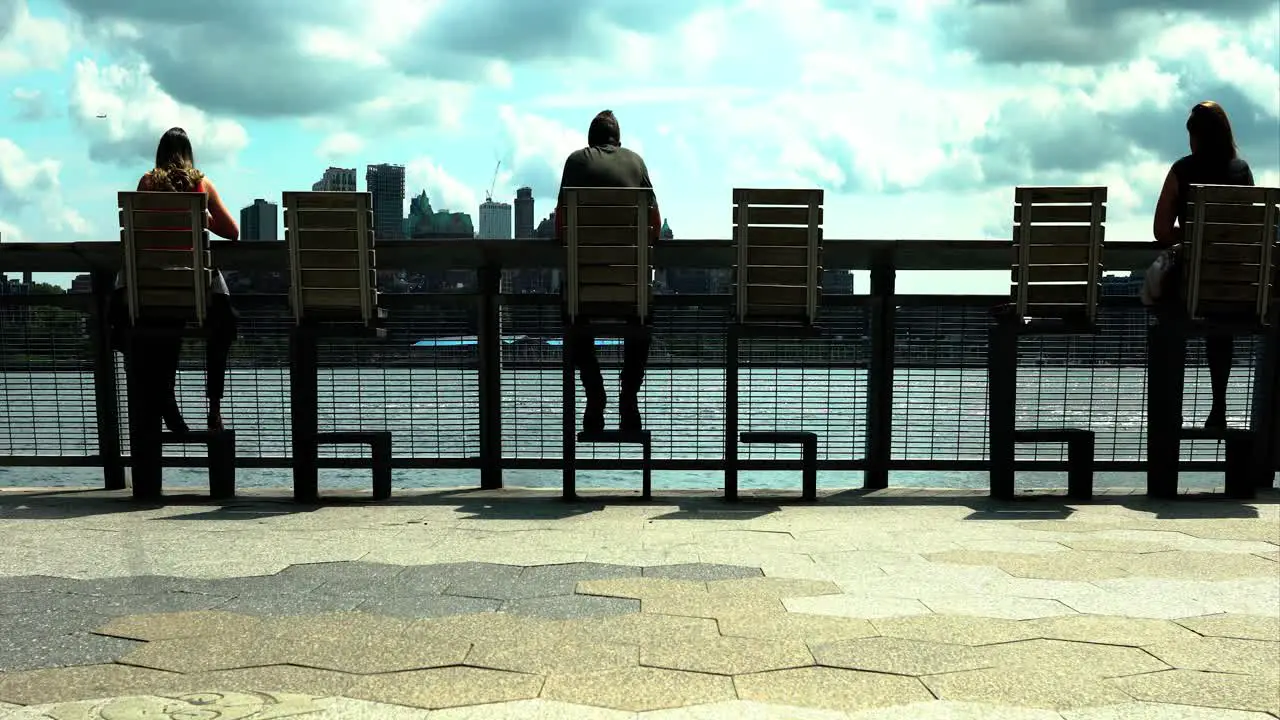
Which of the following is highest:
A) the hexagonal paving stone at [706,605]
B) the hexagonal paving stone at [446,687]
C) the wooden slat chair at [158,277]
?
the wooden slat chair at [158,277]

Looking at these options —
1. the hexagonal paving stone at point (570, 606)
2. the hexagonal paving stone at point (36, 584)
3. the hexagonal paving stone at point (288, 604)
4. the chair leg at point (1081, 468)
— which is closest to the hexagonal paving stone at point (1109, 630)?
the hexagonal paving stone at point (570, 606)

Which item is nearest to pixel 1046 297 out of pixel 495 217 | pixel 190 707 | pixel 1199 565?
pixel 1199 565

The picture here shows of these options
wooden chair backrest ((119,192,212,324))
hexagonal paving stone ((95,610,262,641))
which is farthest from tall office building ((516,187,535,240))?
hexagonal paving stone ((95,610,262,641))

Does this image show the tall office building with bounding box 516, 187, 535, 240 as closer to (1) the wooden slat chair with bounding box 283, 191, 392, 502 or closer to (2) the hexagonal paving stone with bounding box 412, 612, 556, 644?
(1) the wooden slat chair with bounding box 283, 191, 392, 502

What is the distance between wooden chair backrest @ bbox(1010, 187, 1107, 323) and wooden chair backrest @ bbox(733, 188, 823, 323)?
115cm

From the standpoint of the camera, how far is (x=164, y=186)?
6422mm

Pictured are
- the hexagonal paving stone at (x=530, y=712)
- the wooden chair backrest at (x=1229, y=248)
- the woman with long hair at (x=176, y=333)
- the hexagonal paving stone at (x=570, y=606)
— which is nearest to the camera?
the hexagonal paving stone at (x=530, y=712)

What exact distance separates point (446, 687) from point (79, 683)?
986mm

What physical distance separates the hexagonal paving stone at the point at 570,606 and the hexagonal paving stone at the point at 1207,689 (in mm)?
1523

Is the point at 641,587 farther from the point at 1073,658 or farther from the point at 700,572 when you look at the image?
the point at 1073,658

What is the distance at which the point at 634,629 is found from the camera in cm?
349

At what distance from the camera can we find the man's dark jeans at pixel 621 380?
6.65 meters

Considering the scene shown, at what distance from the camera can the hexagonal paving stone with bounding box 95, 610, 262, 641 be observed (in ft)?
11.4

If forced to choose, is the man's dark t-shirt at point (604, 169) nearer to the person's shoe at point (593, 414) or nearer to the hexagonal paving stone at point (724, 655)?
the person's shoe at point (593, 414)
